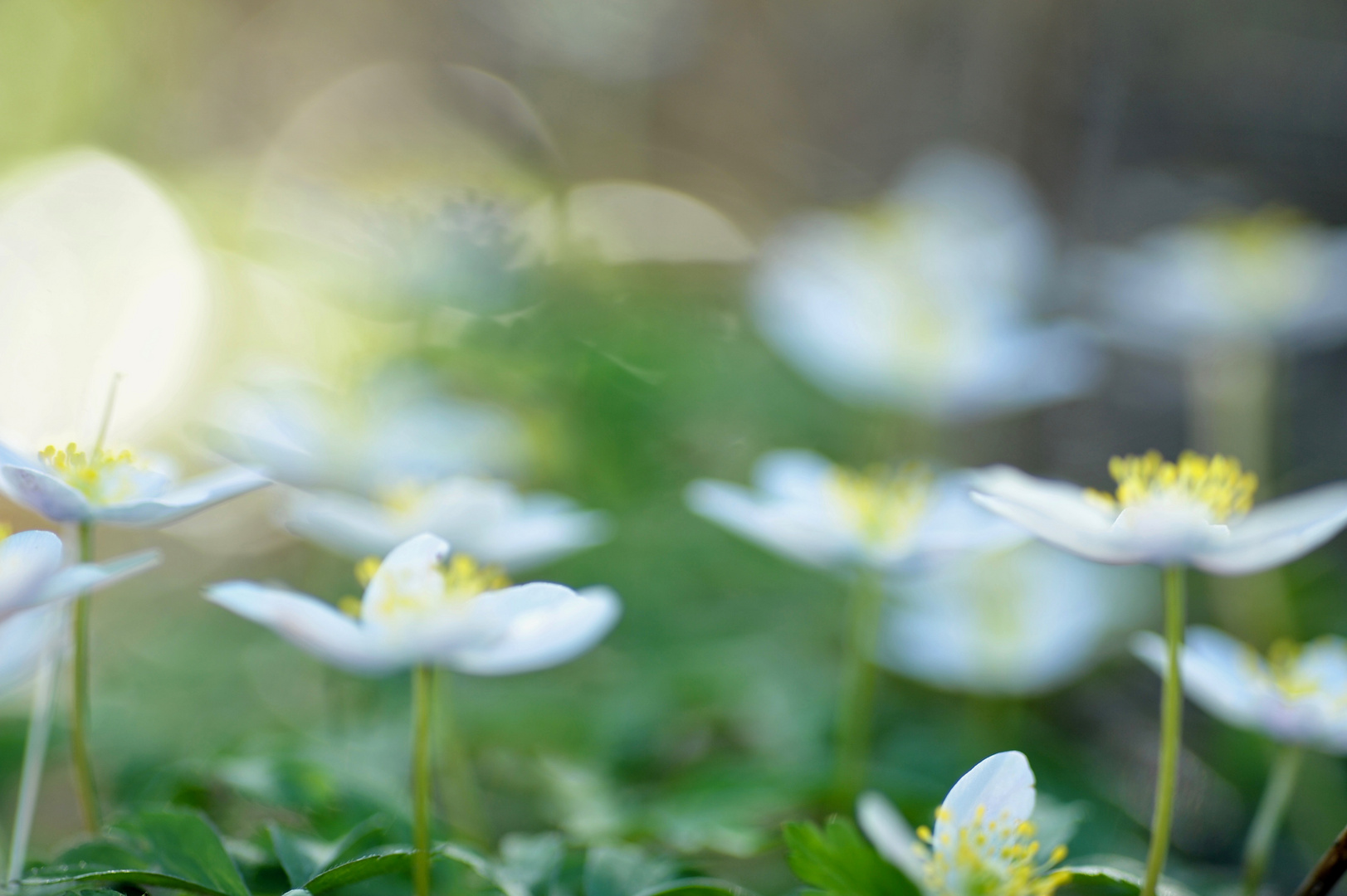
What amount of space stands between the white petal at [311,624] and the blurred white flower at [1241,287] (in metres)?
1.37

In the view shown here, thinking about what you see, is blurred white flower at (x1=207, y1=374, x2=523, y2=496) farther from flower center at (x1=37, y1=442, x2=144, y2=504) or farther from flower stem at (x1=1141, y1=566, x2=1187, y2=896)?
flower stem at (x1=1141, y1=566, x2=1187, y2=896)

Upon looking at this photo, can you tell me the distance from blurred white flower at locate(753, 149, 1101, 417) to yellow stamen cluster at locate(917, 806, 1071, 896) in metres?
0.82

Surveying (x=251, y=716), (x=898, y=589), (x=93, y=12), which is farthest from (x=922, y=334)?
(x=93, y=12)

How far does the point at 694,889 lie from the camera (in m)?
0.51

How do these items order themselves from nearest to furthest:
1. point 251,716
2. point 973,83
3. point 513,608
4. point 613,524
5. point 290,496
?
point 513,608
point 290,496
point 251,716
point 613,524
point 973,83

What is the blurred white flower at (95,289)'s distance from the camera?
1154 millimetres

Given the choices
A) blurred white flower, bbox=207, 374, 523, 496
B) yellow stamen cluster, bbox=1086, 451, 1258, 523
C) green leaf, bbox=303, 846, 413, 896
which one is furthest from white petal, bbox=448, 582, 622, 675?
blurred white flower, bbox=207, 374, 523, 496

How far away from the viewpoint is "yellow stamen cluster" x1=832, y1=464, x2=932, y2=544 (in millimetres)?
729

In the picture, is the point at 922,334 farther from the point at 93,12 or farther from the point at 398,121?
the point at 93,12

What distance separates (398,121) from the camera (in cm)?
270

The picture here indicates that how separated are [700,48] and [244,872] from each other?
296cm

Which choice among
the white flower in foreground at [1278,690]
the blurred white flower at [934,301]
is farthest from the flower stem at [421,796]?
the blurred white flower at [934,301]

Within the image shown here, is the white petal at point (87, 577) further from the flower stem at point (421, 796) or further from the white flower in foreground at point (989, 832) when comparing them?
the white flower in foreground at point (989, 832)

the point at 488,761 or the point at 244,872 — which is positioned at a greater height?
the point at 488,761
